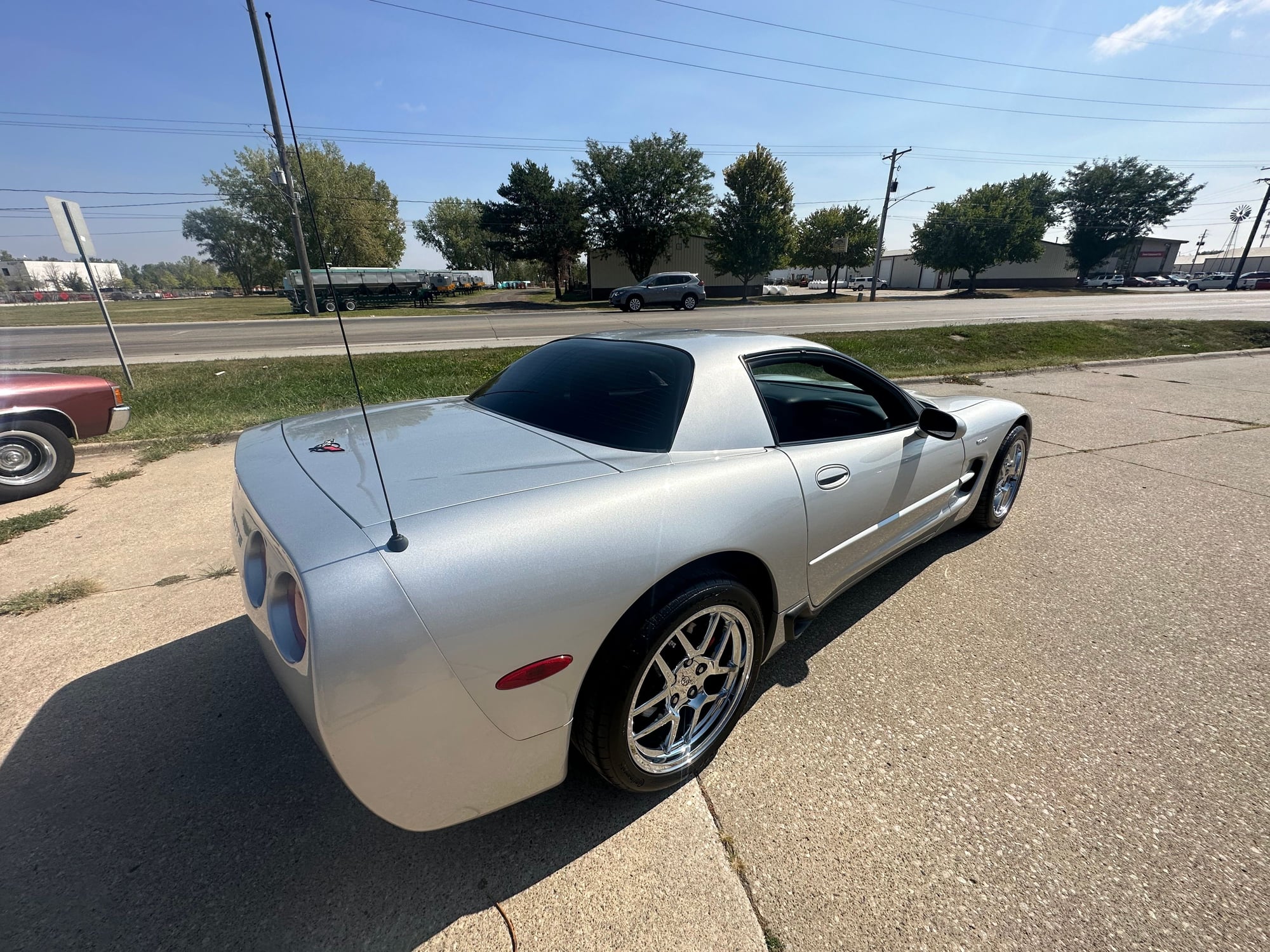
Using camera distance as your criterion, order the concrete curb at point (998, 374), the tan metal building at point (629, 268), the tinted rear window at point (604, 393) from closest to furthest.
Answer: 1. the tinted rear window at point (604, 393)
2. the concrete curb at point (998, 374)
3. the tan metal building at point (629, 268)

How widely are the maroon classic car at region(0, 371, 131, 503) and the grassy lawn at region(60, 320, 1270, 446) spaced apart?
3.69 feet

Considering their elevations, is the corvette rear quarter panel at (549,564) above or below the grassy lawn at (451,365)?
above

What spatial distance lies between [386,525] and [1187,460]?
6.90m

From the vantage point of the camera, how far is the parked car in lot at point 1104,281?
5603cm

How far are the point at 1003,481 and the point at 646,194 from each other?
128 ft

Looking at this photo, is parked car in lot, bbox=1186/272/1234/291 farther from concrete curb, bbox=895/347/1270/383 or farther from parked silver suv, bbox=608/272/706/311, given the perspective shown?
concrete curb, bbox=895/347/1270/383

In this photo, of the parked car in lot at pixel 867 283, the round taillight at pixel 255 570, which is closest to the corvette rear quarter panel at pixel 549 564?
the round taillight at pixel 255 570

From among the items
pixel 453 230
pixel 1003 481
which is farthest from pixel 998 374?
pixel 453 230

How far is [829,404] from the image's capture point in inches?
125

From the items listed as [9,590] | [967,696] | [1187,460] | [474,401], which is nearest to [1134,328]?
[1187,460]

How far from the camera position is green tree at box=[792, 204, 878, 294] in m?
49.9

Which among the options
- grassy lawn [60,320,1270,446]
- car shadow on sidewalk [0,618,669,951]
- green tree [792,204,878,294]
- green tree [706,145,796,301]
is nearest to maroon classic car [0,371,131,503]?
grassy lawn [60,320,1270,446]

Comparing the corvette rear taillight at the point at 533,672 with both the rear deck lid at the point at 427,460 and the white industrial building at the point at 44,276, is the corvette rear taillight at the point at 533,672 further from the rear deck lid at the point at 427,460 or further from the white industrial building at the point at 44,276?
the white industrial building at the point at 44,276

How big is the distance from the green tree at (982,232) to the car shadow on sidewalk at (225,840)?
5269 centimetres
